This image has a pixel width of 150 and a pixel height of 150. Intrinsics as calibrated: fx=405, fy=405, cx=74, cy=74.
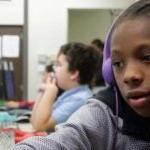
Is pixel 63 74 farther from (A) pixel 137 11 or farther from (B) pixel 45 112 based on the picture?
(A) pixel 137 11

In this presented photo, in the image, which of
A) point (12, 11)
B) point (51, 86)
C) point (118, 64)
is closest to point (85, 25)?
point (12, 11)

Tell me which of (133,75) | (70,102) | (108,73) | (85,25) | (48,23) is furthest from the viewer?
(85,25)

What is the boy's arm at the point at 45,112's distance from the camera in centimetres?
196

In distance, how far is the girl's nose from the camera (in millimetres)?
554

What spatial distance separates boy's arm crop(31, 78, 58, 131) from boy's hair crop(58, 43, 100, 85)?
0.54ft

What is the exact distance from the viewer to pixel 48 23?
14.5ft

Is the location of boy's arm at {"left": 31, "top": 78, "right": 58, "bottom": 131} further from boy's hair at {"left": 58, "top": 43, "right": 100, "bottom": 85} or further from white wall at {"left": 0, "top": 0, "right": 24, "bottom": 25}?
white wall at {"left": 0, "top": 0, "right": 24, "bottom": 25}

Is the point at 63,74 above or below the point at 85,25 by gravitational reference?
below

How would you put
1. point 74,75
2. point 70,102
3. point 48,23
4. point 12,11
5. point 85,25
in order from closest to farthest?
point 70,102
point 74,75
point 12,11
point 48,23
point 85,25

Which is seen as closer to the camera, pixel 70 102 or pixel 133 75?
pixel 133 75

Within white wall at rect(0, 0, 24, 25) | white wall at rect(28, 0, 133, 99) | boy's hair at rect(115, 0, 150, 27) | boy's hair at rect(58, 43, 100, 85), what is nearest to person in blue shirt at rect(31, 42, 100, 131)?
boy's hair at rect(58, 43, 100, 85)

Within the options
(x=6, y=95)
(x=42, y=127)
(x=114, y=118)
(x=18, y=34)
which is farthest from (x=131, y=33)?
→ (x=18, y=34)

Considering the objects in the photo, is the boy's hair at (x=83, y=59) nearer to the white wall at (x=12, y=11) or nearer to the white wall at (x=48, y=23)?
the white wall at (x=12, y=11)

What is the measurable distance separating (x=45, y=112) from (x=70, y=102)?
139 millimetres
